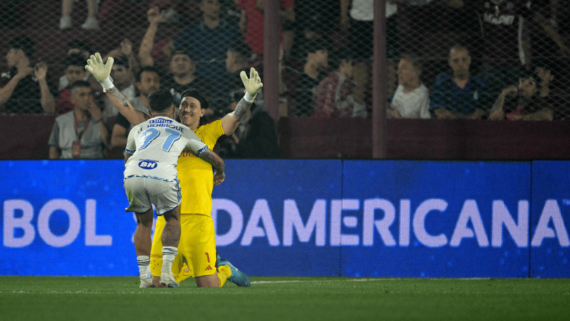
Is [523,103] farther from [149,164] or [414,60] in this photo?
[149,164]

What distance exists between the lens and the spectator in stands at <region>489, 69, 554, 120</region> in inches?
332

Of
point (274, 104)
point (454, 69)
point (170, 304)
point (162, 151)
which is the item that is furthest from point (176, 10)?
point (170, 304)

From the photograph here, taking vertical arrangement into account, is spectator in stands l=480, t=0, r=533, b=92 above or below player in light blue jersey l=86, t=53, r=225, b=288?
above

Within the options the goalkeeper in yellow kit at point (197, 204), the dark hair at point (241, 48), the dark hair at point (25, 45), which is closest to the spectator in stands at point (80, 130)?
the dark hair at point (25, 45)

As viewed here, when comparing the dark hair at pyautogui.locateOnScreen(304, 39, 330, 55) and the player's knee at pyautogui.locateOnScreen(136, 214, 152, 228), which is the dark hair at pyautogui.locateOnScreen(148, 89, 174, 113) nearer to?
the player's knee at pyautogui.locateOnScreen(136, 214, 152, 228)

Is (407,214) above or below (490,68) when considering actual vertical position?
below

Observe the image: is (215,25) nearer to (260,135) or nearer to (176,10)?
(176,10)

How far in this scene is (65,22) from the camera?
31.4ft

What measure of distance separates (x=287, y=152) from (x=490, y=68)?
248 centimetres

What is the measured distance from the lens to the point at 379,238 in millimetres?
7457

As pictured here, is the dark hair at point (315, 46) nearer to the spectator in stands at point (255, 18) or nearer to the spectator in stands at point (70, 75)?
the spectator in stands at point (255, 18)

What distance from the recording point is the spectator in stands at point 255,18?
29.4 feet

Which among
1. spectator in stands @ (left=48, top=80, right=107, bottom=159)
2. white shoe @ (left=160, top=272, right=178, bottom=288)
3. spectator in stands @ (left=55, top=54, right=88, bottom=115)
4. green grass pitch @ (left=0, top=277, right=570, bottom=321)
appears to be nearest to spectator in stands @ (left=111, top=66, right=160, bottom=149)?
spectator in stands @ (left=48, top=80, right=107, bottom=159)

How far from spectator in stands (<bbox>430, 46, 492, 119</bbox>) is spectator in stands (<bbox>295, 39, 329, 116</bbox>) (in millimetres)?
1299
